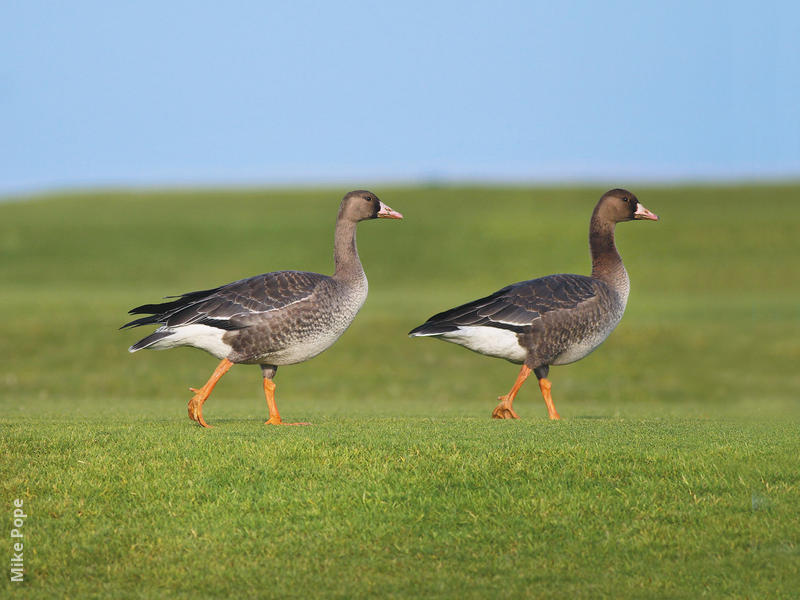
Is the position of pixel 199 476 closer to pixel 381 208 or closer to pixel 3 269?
pixel 381 208

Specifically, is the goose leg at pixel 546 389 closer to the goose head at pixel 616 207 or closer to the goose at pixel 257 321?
the goose head at pixel 616 207

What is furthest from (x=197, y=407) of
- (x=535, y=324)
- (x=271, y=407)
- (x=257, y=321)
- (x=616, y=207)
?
(x=616, y=207)

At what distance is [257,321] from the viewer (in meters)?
13.9

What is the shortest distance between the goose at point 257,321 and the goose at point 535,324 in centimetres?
151

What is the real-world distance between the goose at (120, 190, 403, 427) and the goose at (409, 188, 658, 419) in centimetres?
151

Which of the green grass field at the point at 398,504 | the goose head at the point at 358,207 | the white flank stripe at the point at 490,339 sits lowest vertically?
the green grass field at the point at 398,504

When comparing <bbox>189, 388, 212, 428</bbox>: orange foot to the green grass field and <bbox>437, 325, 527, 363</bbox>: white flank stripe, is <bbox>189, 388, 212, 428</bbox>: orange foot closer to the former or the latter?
the green grass field

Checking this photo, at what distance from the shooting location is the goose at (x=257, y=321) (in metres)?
13.9

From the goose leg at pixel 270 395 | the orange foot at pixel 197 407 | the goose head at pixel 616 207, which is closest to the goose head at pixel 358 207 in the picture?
the goose leg at pixel 270 395

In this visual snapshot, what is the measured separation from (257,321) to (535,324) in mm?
4311

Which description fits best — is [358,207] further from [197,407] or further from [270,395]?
[197,407]

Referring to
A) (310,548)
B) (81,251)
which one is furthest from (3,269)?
(310,548)

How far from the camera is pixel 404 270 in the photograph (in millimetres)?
59531

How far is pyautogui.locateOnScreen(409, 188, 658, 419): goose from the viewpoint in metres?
15.0
